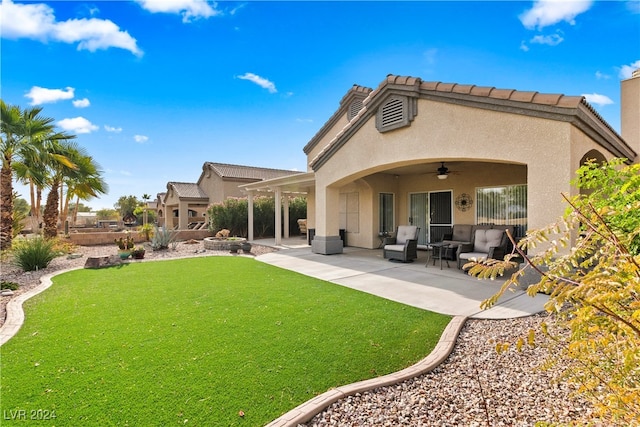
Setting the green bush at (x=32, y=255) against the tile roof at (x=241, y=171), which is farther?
the tile roof at (x=241, y=171)

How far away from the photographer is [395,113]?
33.5ft

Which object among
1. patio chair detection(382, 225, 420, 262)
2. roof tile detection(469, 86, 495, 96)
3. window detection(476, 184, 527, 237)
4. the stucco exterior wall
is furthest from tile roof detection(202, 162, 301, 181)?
roof tile detection(469, 86, 495, 96)

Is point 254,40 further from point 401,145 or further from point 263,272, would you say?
point 263,272

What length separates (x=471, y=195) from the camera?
41.9 ft

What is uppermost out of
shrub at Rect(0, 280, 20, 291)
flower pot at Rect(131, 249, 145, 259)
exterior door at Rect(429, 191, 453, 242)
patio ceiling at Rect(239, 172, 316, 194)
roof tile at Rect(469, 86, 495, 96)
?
roof tile at Rect(469, 86, 495, 96)

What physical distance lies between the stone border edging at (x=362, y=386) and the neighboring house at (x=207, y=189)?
25291 mm

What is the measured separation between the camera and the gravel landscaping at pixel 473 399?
2.88 meters

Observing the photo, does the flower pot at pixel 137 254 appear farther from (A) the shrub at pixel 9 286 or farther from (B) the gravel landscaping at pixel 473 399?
(B) the gravel landscaping at pixel 473 399

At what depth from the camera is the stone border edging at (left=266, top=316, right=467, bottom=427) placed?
2893 millimetres

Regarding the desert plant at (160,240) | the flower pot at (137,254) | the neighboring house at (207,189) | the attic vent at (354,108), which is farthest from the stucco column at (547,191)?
the neighboring house at (207,189)

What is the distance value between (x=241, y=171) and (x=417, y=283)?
26.5 metres

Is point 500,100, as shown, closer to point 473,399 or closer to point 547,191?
point 547,191

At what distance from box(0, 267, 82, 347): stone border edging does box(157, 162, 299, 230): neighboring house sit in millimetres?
19037

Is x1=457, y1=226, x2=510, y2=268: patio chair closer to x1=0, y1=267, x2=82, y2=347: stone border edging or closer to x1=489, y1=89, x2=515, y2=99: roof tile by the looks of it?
x1=489, y1=89, x2=515, y2=99: roof tile
